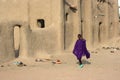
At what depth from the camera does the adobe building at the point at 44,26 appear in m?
21.2

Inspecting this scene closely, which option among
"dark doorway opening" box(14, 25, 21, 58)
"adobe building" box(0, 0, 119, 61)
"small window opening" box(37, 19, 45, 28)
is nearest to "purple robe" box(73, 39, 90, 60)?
"adobe building" box(0, 0, 119, 61)

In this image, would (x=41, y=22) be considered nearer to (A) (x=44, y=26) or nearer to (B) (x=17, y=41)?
(A) (x=44, y=26)

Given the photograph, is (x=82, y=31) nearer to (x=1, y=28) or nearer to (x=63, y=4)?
(x=63, y=4)

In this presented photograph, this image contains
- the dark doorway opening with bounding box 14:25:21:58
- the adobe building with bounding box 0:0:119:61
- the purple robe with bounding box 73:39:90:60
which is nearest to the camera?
the purple robe with bounding box 73:39:90:60

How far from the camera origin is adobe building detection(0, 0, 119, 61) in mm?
21223

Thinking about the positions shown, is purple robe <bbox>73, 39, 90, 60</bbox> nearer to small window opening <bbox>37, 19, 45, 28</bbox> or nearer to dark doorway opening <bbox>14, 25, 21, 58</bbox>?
dark doorway opening <bbox>14, 25, 21, 58</bbox>

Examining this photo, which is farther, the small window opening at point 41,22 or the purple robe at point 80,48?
the small window opening at point 41,22

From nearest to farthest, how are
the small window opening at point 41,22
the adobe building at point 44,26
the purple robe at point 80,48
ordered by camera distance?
the purple robe at point 80,48 < the adobe building at point 44,26 < the small window opening at point 41,22

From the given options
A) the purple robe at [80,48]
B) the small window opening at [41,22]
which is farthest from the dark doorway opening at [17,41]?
the purple robe at [80,48]

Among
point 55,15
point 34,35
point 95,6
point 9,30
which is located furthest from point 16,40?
point 95,6

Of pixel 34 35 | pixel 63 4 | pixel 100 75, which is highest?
pixel 63 4

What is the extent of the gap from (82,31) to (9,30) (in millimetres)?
13548

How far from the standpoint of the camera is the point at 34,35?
23.5 meters

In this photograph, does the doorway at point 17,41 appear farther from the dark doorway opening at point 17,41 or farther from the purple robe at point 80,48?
the purple robe at point 80,48
